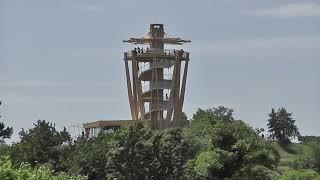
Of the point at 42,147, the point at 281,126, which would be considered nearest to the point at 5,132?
the point at 42,147

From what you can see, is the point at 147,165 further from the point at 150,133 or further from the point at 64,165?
the point at 64,165

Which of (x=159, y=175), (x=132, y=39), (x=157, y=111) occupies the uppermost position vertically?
(x=132, y=39)

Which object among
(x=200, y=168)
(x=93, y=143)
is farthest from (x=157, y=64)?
(x=200, y=168)

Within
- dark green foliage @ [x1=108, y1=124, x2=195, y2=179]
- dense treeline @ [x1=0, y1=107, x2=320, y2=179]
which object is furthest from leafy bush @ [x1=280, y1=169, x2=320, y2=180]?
dark green foliage @ [x1=108, y1=124, x2=195, y2=179]

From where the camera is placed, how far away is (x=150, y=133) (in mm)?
59594

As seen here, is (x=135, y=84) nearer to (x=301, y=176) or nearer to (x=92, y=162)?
(x=92, y=162)

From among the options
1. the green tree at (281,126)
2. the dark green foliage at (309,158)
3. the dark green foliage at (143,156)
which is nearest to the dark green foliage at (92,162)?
the dark green foliage at (143,156)

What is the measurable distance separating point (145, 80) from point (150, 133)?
28545mm

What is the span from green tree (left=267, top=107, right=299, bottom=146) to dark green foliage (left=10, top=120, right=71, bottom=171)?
46.4 meters

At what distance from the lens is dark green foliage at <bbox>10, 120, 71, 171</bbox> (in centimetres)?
6309

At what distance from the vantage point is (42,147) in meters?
64.5

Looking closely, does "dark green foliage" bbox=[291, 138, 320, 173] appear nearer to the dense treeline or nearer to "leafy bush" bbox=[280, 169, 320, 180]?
the dense treeline

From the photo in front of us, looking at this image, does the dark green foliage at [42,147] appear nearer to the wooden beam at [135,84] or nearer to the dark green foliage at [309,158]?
the wooden beam at [135,84]

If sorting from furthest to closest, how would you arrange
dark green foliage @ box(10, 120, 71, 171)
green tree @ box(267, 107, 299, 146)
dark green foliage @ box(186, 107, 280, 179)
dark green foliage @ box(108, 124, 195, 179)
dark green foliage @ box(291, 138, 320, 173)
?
green tree @ box(267, 107, 299, 146), dark green foliage @ box(291, 138, 320, 173), dark green foliage @ box(10, 120, 71, 171), dark green foliage @ box(108, 124, 195, 179), dark green foliage @ box(186, 107, 280, 179)
